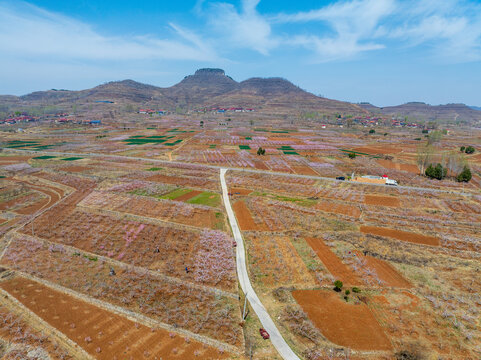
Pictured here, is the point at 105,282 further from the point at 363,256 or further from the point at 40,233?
the point at 363,256

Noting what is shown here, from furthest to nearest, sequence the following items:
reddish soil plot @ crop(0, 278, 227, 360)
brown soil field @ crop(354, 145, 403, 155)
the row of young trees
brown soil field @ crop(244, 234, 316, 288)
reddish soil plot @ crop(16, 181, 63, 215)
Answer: brown soil field @ crop(354, 145, 403, 155) < the row of young trees < reddish soil plot @ crop(16, 181, 63, 215) < brown soil field @ crop(244, 234, 316, 288) < reddish soil plot @ crop(0, 278, 227, 360)

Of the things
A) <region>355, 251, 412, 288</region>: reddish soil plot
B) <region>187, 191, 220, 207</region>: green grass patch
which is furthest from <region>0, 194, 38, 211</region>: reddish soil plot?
<region>355, 251, 412, 288</region>: reddish soil plot

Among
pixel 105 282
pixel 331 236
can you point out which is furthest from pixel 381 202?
pixel 105 282

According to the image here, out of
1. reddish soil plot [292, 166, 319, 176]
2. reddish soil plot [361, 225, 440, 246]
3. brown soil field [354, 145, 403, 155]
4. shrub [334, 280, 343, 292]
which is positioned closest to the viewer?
shrub [334, 280, 343, 292]

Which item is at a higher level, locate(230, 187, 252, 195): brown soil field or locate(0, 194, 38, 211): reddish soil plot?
locate(230, 187, 252, 195): brown soil field

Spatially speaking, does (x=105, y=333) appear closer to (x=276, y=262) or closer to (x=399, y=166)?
(x=276, y=262)

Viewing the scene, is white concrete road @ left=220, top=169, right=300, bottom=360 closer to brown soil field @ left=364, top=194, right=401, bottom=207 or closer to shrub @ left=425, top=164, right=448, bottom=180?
brown soil field @ left=364, top=194, right=401, bottom=207
